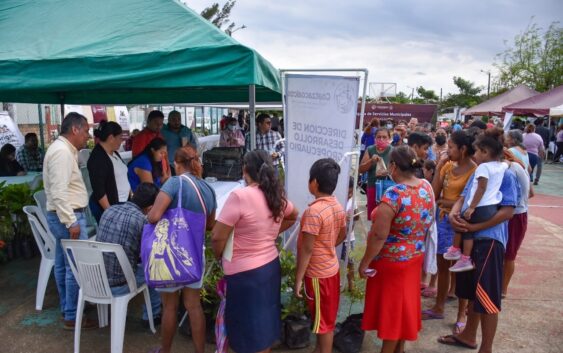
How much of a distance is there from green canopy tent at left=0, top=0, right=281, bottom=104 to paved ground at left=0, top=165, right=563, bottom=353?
6.52ft

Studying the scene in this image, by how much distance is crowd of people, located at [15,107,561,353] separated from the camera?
2510 millimetres

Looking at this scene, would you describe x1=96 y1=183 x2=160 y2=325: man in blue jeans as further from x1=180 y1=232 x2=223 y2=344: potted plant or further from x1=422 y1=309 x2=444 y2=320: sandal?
x1=422 y1=309 x2=444 y2=320: sandal

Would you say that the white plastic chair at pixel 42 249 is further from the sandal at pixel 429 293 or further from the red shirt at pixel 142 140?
the sandal at pixel 429 293

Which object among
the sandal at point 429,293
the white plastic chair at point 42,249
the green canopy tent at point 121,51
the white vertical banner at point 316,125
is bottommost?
the sandal at point 429,293

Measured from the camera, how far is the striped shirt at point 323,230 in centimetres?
261

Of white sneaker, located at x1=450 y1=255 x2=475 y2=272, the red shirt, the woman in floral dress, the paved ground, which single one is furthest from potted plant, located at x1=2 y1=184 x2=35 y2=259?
white sneaker, located at x1=450 y1=255 x2=475 y2=272

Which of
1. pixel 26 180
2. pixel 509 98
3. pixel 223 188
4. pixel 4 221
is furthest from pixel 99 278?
pixel 509 98

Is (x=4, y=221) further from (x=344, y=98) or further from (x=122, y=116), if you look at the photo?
(x=122, y=116)

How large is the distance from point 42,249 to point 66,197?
1038mm

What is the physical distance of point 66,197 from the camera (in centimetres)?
322

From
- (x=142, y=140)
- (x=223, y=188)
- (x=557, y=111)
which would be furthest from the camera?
(x=557, y=111)

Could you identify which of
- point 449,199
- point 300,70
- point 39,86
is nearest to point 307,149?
point 300,70

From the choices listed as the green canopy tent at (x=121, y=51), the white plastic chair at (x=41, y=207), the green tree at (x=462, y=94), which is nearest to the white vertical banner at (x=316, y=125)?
the green canopy tent at (x=121, y=51)

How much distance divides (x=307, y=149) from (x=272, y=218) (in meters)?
1.33
